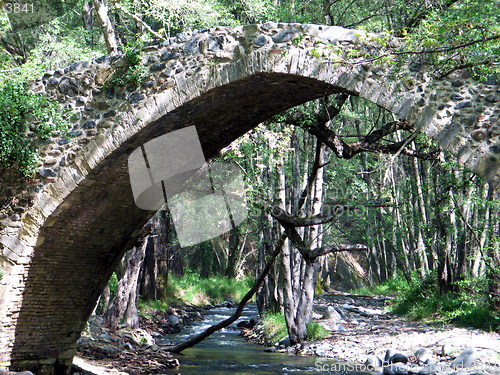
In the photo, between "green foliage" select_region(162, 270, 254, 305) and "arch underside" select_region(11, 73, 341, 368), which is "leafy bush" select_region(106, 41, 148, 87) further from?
"green foliage" select_region(162, 270, 254, 305)

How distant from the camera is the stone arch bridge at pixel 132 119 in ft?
17.7

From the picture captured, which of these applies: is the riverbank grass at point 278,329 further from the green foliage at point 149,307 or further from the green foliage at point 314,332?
the green foliage at point 149,307

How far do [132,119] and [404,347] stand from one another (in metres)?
6.21

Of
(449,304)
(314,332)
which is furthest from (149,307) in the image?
(449,304)

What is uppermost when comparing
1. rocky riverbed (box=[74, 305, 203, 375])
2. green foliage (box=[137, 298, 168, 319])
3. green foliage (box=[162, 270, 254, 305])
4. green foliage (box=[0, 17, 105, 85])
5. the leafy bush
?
green foliage (box=[0, 17, 105, 85])

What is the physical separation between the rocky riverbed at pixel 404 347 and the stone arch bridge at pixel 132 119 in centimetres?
416

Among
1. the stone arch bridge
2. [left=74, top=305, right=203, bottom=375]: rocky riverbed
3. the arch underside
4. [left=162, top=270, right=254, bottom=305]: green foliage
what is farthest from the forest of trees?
[left=162, top=270, right=254, bottom=305]: green foliage

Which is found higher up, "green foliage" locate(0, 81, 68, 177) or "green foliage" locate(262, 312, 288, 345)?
"green foliage" locate(0, 81, 68, 177)

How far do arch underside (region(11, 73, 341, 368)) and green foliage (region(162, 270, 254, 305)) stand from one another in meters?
11.1

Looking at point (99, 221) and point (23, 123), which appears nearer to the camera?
point (23, 123)

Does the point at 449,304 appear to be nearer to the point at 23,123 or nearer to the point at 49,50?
the point at 23,123

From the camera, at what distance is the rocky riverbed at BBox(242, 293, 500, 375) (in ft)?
27.6

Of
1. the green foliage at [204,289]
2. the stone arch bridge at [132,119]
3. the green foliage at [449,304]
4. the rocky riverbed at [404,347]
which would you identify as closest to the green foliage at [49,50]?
the stone arch bridge at [132,119]

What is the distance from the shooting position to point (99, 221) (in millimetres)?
7863
